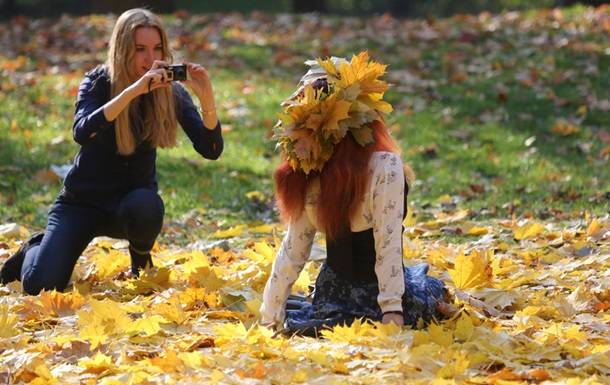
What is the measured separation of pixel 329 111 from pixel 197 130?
159 cm

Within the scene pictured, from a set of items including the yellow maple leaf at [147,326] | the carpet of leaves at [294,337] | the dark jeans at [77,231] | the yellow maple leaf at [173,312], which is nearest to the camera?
the carpet of leaves at [294,337]

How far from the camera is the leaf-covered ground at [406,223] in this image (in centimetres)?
401

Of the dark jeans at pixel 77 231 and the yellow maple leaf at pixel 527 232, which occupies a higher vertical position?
the dark jeans at pixel 77 231

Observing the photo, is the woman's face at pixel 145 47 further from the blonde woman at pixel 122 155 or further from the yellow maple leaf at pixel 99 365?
the yellow maple leaf at pixel 99 365

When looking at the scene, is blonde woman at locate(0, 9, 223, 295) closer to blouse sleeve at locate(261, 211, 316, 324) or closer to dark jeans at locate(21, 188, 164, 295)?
dark jeans at locate(21, 188, 164, 295)

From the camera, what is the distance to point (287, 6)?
27312 millimetres

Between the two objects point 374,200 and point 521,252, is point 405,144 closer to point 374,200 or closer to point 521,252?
point 521,252

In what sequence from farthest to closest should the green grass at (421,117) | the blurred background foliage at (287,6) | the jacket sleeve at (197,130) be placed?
the blurred background foliage at (287,6) → the green grass at (421,117) → the jacket sleeve at (197,130)

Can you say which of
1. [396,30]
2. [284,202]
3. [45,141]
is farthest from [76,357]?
[396,30]

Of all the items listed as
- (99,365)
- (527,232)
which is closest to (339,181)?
(99,365)

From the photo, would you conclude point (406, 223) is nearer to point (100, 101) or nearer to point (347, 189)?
point (100, 101)

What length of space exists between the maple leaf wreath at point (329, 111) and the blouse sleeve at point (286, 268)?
31cm

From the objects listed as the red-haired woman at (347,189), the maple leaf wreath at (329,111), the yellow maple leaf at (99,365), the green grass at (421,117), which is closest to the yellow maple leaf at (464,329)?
the red-haired woman at (347,189)

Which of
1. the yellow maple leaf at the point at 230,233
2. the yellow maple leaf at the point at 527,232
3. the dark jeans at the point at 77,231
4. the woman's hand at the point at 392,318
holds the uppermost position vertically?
the dark jeans at the point at 77,231
